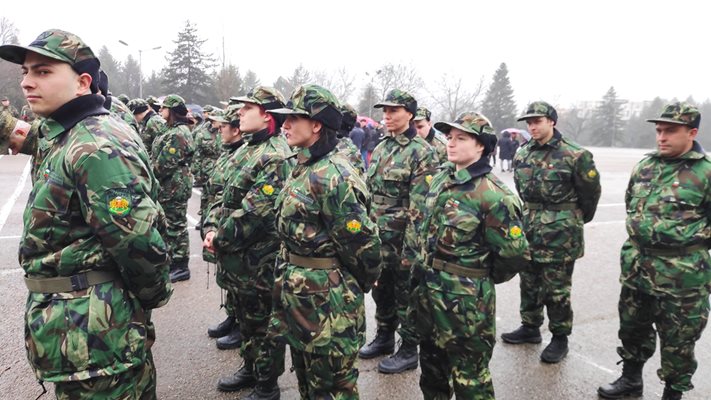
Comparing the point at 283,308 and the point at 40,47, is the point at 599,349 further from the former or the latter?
the point at 40,47

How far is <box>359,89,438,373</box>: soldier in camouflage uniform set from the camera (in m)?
4.63

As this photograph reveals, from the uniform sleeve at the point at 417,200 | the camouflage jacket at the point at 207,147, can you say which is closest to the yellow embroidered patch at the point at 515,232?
the uniform sleeve at the point at 417,200

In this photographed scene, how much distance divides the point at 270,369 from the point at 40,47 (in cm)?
262

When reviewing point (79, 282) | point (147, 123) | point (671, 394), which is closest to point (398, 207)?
point (671, 394)

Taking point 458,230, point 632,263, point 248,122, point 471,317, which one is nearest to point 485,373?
point 471,317

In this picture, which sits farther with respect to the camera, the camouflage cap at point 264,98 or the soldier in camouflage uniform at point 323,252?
the camouflage cap at point 264,98

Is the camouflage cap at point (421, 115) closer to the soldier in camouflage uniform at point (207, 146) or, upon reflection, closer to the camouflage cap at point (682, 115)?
the camouflage cap at point (682, 115)

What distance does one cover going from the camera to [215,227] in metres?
3.86

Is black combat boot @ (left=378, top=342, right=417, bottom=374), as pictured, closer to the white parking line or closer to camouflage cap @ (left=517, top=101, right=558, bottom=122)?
camouflage cap @ (left=517, top=101, right=558, bottom=122)

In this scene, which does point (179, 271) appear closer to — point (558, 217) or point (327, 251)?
point (327, 251)

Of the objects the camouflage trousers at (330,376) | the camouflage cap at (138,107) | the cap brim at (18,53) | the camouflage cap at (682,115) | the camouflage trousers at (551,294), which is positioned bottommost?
the camouflage trousers at (551,294)

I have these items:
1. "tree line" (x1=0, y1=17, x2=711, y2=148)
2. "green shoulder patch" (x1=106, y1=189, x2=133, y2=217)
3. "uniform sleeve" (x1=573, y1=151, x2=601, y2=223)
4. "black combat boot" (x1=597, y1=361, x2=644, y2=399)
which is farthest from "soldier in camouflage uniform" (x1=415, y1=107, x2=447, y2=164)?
"tree line" (x1=0, y1=17, x2=711, y2=148)

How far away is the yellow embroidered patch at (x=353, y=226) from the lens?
2.86 meters

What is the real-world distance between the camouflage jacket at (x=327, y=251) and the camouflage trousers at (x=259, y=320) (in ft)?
2.46
